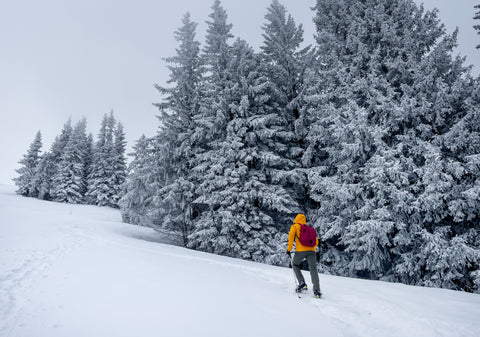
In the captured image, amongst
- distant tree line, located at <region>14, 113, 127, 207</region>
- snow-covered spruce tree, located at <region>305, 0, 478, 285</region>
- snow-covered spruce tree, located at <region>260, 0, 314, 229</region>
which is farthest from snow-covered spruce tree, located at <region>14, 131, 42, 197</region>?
snow-covered spruce tree, located at <region>305, 0, 478, 285</region>

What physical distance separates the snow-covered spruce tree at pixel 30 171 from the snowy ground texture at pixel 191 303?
37323 mm

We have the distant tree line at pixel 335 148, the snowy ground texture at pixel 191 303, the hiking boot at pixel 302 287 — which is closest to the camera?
the snowy ground texture at pixel 191 303

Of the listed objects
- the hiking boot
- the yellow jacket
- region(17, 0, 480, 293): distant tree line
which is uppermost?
region(17, 0, 480, 293): distant tree line

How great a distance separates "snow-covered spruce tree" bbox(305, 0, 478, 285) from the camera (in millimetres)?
9195

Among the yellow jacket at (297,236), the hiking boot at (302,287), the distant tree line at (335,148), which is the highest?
the distant tree line at (335,148)

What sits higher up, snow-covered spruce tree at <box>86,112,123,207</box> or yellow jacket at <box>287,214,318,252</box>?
snow-covered spruce tree at <box>86,112,123,207</box>

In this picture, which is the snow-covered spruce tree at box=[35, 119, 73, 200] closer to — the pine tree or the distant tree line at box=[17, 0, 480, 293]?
the pine tree

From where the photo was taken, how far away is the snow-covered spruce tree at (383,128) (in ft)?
30.2

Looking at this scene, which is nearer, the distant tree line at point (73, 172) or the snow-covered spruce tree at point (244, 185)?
the snow-covered spruce tree at point (244, 185)

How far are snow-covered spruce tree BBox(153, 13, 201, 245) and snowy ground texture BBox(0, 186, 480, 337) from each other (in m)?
6.45

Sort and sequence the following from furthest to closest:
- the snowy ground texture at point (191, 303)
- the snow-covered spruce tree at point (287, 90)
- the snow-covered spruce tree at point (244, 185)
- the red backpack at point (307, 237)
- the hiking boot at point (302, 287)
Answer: the snow-covered spruce tree at point (287, 90) < the snow-covered spruce tree at point (244, 185) < the red backpack at point (307, 237) < the hiking boot at point (302, 287) < the snowy ground texture at point (191, 303)

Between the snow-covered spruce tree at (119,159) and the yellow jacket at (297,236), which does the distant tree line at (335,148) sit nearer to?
the yellow jacket at (297,236)

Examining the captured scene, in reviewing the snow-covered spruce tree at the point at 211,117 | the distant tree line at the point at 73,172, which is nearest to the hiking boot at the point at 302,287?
the snow-covered spruce tree at the point at 211,117

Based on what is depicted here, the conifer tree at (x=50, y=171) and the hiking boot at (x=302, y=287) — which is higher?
the conifer tree at (x=50, y=171)
